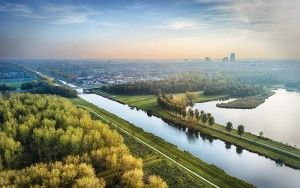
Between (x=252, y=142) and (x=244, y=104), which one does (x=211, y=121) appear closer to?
(x=252, y=142)

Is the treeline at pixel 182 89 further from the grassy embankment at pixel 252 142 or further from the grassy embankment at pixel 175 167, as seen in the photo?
the grassy embankment at pixel 175 167

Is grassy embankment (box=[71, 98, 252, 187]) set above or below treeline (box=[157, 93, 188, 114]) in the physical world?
below

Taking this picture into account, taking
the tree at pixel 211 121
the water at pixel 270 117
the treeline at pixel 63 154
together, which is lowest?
the water at pixel 270 117

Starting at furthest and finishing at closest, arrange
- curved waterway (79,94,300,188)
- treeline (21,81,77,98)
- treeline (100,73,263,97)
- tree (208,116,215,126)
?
1. treeline (100,73,263,97)
2. treeline (21,81,77,98)
3. tree (208,116,215,126)
4. curved waterway (79,94,300,188)

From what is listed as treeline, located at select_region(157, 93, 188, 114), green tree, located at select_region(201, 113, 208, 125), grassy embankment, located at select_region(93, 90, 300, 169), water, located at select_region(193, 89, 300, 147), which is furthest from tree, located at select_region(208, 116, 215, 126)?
treeline, located at select_region(157, 93, 188, 114)

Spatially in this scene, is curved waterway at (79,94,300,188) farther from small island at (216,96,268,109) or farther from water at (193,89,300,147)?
small island at (216,96,268,109)

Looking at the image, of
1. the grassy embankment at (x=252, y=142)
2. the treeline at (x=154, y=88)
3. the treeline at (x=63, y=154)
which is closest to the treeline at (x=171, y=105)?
the grassy embankment at (x=252, y=142)

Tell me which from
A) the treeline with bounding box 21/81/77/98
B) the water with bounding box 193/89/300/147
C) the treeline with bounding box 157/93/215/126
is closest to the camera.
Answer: the water with bounding box 193/89/300/147
